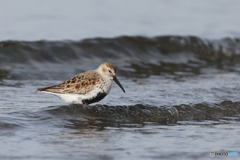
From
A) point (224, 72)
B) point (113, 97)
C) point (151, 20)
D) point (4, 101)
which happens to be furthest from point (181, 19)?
point (4, 101)

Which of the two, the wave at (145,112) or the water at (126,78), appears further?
the wave at (145,112)

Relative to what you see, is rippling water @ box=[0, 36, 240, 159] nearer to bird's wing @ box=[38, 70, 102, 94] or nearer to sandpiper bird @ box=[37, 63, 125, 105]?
sandpiper bird @ box=[37, 63, 125, 105]

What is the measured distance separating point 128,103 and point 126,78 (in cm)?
285

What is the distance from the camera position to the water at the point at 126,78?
18.7 feet

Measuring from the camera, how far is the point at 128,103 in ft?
26.2

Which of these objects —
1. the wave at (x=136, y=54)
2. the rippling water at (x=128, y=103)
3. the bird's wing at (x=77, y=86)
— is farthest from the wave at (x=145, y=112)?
the wave at (x=136, y=54)

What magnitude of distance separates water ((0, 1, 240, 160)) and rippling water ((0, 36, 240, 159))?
0.02 metres

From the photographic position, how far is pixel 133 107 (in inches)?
296

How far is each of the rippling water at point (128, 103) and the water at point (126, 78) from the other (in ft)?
0.06

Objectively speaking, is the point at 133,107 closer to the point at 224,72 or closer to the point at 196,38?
the point at 224,72

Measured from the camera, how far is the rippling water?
5559mm

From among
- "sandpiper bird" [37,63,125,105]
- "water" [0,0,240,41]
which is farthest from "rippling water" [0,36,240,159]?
"water" [0,0,240,41]

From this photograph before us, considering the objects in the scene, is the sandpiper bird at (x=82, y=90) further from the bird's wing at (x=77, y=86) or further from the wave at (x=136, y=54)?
the wave at (x=136, y=54)

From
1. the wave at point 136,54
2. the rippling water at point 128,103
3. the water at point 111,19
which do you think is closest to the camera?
the rippling water at point 128,103
